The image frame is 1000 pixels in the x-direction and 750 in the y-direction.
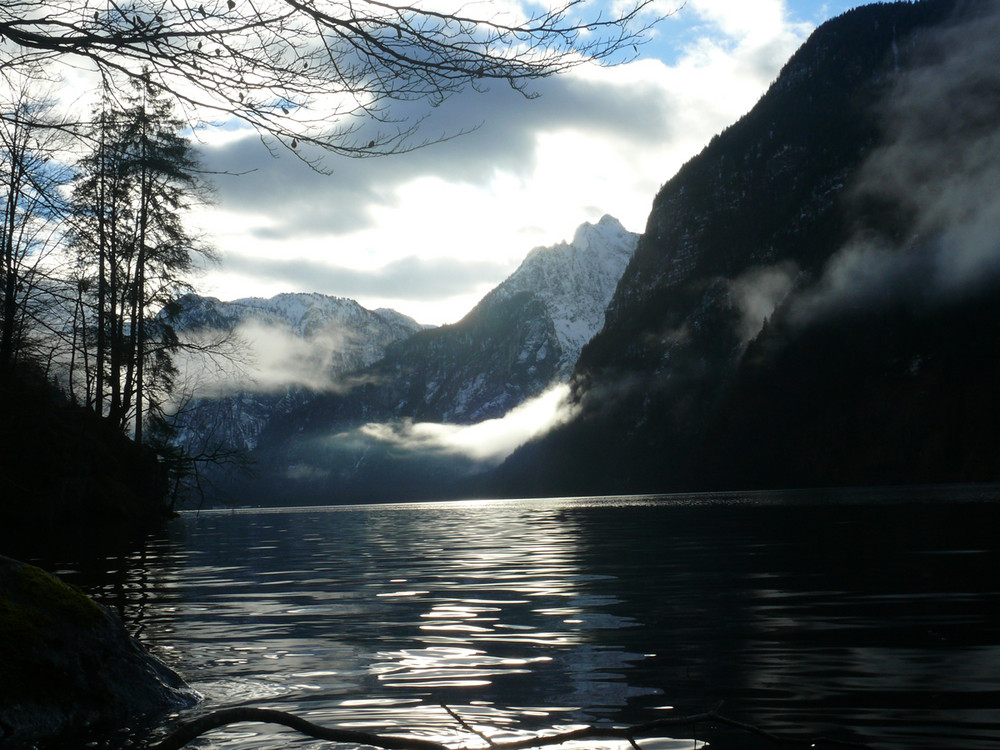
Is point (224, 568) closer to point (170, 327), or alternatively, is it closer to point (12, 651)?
point (170, 327)

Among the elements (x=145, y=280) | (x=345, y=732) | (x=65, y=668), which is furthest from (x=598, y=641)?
(x=145, y=280)

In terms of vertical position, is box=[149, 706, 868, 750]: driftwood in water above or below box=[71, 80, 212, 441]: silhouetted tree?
below

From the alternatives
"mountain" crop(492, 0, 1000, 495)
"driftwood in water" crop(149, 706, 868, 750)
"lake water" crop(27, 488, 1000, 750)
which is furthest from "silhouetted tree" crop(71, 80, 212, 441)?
"mountain" crop(492, 0, 1000, 495)

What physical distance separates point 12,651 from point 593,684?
3.70 meters

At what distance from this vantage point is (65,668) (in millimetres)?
4957

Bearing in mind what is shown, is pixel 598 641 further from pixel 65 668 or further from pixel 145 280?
pixel 145 280

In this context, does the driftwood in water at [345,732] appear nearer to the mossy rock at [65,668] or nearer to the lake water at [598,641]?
the lake water at [598,641]

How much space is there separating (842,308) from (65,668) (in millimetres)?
149945

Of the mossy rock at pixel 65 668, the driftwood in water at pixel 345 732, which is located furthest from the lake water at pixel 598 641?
the driftwood in water at pixel 345 732

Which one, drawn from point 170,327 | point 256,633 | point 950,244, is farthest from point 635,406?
point 256,633

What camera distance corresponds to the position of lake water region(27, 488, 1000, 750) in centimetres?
473

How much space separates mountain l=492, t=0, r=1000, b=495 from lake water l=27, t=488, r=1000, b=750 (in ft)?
318

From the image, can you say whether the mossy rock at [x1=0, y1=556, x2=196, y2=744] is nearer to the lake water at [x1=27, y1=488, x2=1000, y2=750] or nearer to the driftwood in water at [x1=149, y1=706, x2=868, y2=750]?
the lake water at [x1=27, y1=488, x2=1000, y2=750]

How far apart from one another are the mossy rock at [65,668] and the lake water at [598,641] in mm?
385
